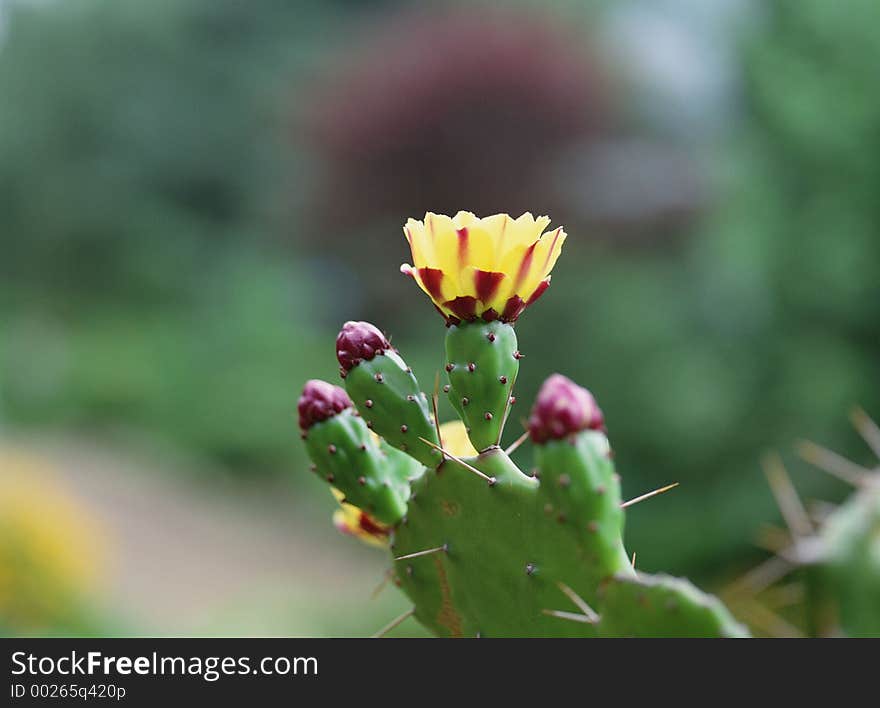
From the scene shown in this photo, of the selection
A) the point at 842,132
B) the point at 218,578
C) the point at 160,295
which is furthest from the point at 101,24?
the point at 842,132

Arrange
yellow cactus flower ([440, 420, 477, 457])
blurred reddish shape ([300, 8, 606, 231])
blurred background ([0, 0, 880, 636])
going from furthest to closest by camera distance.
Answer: blurred reddish shape ([300, 8, 606, 231])
blurred background ([0, 0, 880, 636])
yellow cactus flower ([440, 420, 477, 457])

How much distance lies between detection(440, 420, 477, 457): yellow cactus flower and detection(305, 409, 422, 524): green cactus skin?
5 centimetres

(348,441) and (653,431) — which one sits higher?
(653,431)

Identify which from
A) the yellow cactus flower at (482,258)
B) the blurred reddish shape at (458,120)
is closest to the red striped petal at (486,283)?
the yellow cactus flower at (482,258)

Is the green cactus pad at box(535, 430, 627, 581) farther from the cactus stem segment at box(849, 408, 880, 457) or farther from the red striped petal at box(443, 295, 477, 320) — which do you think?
the cactus stem segment at box(849, 408, 880, 457)

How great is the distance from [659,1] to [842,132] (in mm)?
3771

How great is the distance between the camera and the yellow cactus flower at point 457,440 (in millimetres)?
701

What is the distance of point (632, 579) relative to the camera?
50 centimetres

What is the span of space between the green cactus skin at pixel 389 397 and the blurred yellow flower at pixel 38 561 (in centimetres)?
307

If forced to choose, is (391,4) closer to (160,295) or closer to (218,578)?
(160,295)

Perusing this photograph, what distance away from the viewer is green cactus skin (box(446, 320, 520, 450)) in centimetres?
59

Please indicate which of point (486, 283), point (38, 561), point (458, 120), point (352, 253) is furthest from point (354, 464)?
point (352, 253)

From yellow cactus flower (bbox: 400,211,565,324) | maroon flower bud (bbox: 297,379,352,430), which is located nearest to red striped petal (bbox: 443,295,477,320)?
yellow cactus flower (bbox: 400,211,565,324)

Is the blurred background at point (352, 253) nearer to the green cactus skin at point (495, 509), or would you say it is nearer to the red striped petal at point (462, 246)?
the green cactus skin at point (495, 509)
